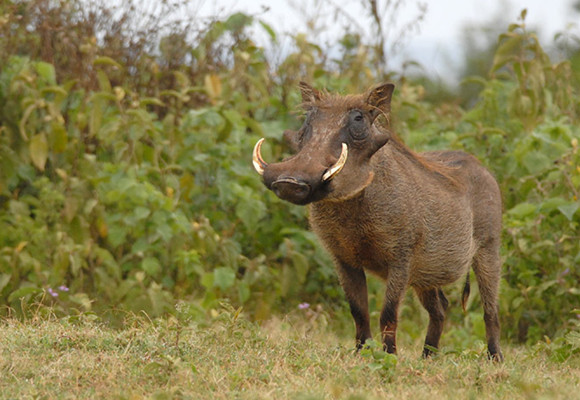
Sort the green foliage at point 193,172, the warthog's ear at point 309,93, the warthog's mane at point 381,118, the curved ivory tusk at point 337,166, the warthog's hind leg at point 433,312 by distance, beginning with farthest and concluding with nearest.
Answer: the green foliage at point 193,172 → the warthog's hind leg at point 433,312 → the warthog's ear at point 309,93 → the warthog's mane at point 381,118 → the curved ivory tusk at point 337,166

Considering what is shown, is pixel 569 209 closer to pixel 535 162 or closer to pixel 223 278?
pixel 535 162

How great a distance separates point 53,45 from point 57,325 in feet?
11.6

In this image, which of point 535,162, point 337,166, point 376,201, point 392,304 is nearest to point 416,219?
point 376,201

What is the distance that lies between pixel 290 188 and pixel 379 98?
841 millimetres

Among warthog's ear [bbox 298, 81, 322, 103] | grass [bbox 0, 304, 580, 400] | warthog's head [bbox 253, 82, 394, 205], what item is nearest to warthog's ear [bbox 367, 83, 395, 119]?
warthog's head [bbox 253, 82, 394, 205]

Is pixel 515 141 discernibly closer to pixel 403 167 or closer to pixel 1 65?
pixel 403 167

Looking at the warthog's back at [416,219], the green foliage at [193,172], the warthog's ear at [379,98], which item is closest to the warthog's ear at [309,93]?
the warthog's ear at [379,98]

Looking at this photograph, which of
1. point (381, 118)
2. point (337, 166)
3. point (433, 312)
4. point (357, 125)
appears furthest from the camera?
point (433, 312)

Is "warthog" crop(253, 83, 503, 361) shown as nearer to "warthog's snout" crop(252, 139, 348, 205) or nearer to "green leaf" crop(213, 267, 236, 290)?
"warthog's snout" crop(252, 139, 348, 205)

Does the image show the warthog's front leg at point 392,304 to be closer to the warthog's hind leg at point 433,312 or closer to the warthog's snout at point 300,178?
the warthog's snout at point 300,178

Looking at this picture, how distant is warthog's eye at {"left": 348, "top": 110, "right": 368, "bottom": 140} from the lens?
3.87m

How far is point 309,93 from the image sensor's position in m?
4.21

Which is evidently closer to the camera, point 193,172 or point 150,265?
point 150,265

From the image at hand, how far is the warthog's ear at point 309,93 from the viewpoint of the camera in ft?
13.6
